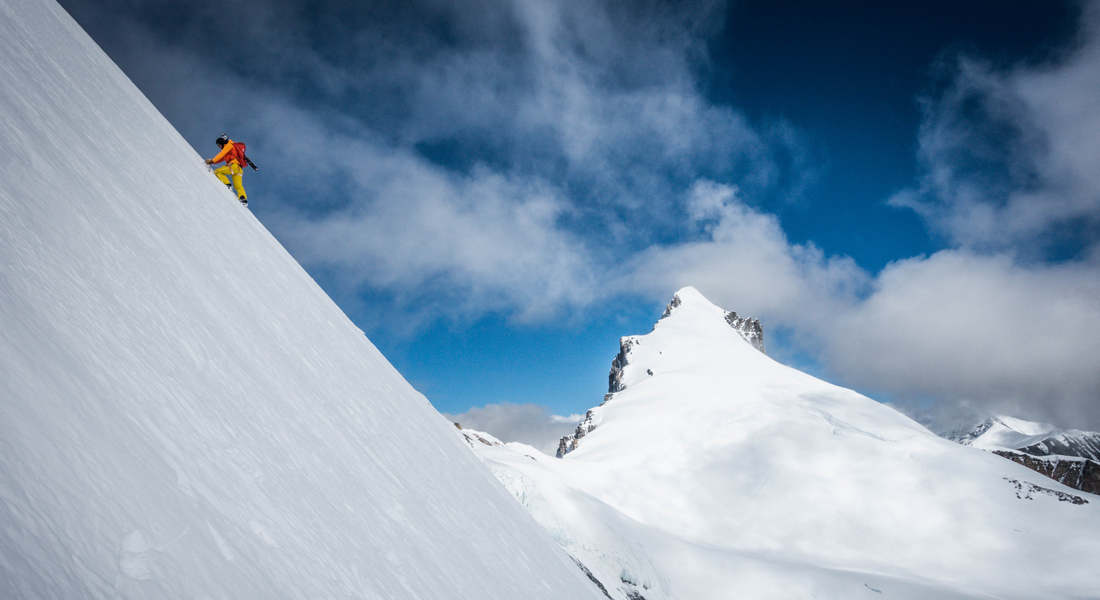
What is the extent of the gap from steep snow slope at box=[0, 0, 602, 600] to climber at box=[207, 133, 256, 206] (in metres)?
2.99

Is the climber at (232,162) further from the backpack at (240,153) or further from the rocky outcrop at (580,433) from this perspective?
the rocky outcrop at (580,433)

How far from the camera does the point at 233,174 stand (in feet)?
30.1

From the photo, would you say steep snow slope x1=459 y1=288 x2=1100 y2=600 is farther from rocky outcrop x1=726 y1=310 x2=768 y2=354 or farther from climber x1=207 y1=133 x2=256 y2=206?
rocky outcrop x1=726 y1=310 x2=768 y2=354

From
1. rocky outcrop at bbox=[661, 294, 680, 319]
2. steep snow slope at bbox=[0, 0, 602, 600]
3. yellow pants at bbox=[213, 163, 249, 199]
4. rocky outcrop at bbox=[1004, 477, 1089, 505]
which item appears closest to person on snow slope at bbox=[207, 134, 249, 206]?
yellow pants at bbox=[213, 163, 249, 199]

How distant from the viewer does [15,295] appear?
1742 millimetres

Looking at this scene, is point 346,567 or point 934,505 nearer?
point 346,567

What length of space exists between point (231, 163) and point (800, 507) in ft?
118

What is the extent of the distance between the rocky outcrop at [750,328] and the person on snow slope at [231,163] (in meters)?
103

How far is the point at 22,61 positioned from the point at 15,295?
414 cm

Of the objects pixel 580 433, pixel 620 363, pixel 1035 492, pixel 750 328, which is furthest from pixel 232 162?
pixel 750 328

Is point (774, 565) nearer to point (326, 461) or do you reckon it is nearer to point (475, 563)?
point (475, 563)

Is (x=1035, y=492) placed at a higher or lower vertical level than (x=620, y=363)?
lower

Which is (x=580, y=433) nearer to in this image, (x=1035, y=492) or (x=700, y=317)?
(x=700, y=317)

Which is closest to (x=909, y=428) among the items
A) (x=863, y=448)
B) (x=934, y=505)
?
(x=863, y=448)
